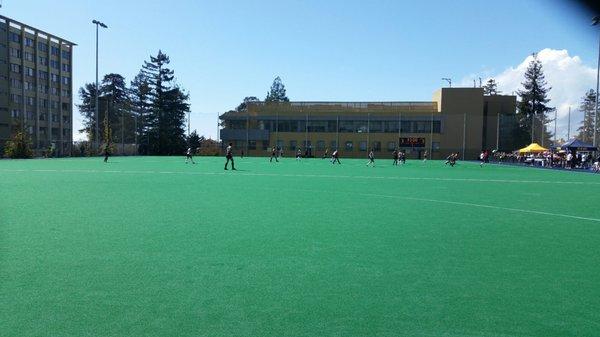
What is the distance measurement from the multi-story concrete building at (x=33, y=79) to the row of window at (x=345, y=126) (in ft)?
96.1

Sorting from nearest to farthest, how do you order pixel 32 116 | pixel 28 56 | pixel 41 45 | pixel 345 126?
1. pixel 28 56
2. pixel 32 116
3. pixel 41 45
4. pixel 345 126

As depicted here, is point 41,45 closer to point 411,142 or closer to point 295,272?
point 411,142

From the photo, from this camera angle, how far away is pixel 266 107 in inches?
3511

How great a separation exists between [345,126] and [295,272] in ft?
264

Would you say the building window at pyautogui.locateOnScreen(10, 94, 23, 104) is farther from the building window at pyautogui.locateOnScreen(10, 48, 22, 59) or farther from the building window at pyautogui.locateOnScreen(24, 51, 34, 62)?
the building window at pyautogui.locateOnScreen(24, 51, 34, 62)

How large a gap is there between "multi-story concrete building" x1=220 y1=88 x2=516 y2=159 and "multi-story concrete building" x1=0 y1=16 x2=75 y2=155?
28194 mm

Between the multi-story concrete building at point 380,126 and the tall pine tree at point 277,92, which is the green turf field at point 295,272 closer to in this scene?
the multi-story concrete building at point 380,126

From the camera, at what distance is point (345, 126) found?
85.2 metres

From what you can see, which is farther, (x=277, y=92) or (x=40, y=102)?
(x=277, y=92)

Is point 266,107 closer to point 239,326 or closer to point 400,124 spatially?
point 400,124

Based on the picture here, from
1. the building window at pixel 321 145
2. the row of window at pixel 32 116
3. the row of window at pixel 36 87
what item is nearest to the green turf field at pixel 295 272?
the row of window at pixel 36 87

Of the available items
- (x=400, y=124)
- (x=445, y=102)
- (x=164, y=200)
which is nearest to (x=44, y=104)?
(x=400, y=124)

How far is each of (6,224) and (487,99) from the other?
289 feet

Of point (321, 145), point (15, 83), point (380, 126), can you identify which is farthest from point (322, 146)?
point (15, 83)
